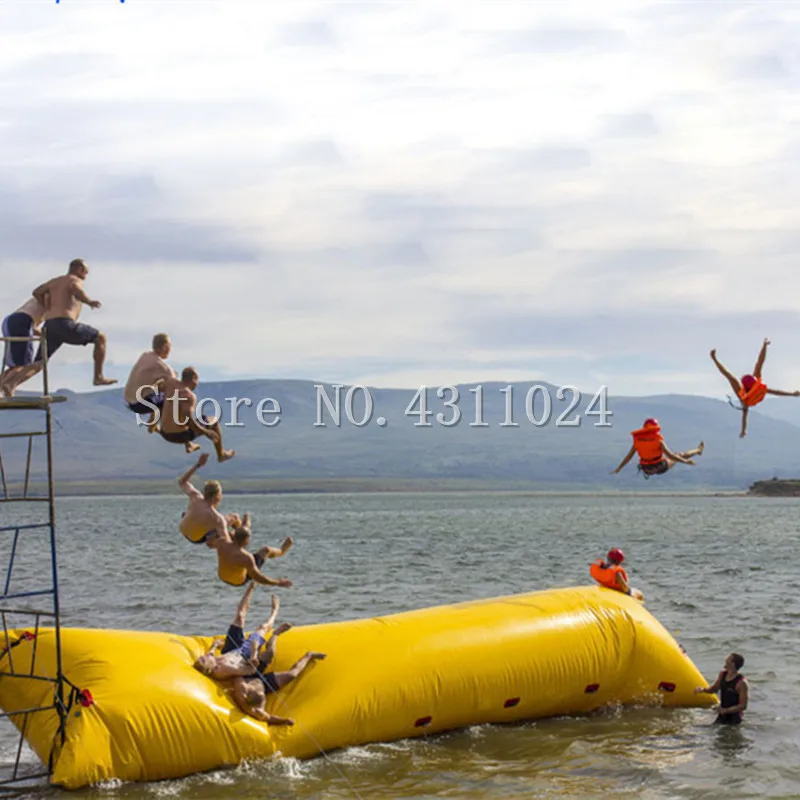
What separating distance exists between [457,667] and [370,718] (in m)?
1.24

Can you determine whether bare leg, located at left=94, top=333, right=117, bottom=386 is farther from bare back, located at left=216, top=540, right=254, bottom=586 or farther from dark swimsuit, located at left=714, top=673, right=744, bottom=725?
dark swimsuit, located at left=714, top=673, right=744, bottom=725

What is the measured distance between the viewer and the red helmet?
12883mm

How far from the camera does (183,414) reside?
37.6 feet

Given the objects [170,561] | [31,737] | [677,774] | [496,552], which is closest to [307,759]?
[31,737]

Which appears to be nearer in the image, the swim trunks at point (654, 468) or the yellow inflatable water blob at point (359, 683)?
the yellow inflatable water blob at point (359, 683)

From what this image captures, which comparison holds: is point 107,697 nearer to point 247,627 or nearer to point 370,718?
point 370,718

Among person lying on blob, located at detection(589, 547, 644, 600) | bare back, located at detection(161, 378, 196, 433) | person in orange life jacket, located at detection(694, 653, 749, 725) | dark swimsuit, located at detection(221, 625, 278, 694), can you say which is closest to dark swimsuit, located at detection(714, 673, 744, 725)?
person in orange life jacket, located at detection(694, 653, 749, 725)

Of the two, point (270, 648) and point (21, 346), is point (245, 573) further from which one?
point (21, 346)

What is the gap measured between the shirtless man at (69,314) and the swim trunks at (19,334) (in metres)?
0.23

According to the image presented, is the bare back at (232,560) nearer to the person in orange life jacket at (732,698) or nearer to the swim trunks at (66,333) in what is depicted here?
the swim trunks at (66,333)

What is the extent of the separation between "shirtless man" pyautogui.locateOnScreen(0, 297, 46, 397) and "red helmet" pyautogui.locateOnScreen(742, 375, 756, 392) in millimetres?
7528

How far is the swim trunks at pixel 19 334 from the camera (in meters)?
11.9

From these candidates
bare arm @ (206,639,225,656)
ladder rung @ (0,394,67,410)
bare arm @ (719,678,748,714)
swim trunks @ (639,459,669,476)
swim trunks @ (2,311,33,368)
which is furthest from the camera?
bare arm @ (719,678,748,714)

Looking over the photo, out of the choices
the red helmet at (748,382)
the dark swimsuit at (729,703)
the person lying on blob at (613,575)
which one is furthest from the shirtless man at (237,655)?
the dark swimsuit at (729,703)
